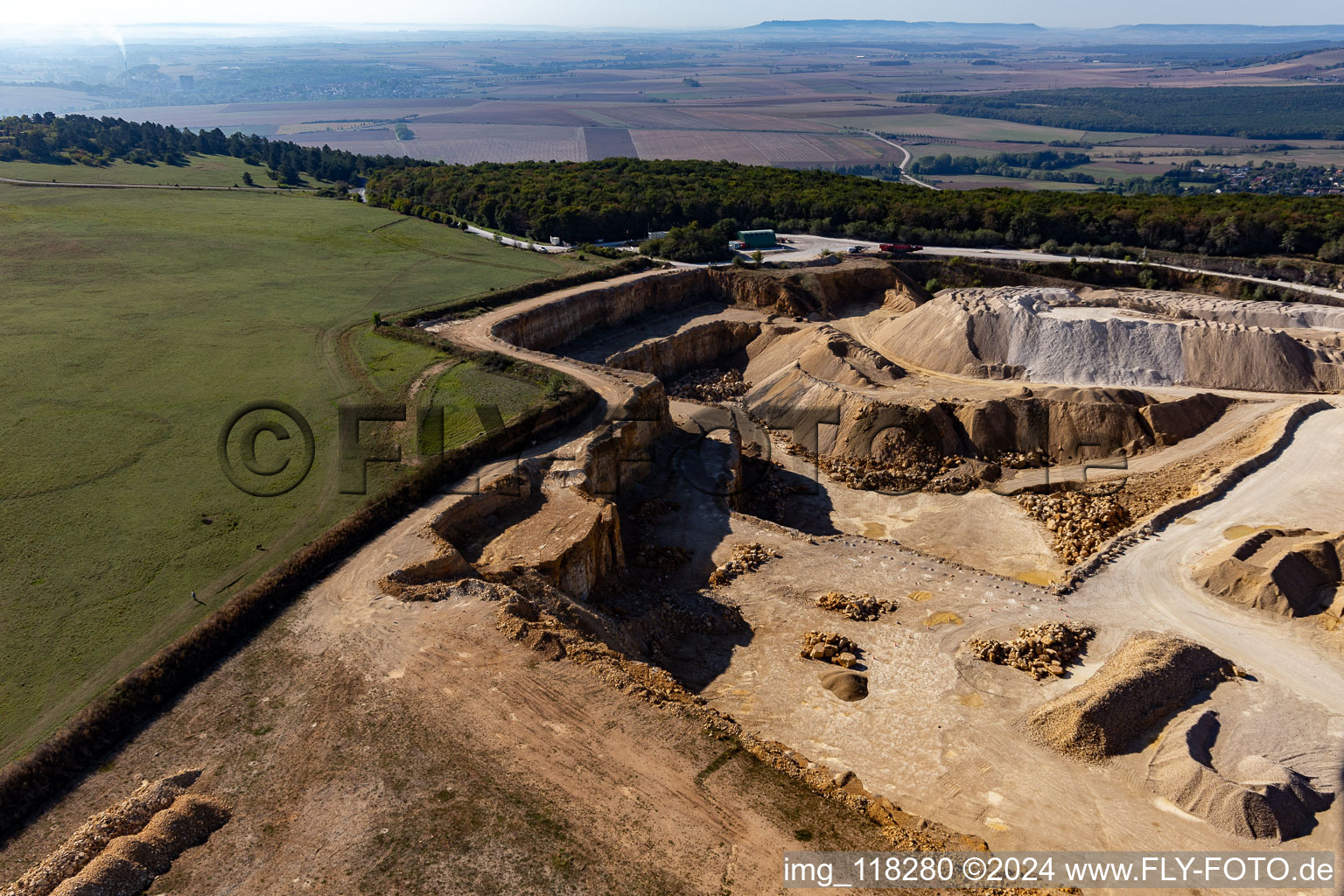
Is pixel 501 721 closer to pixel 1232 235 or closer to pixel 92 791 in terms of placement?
pixel 92 791

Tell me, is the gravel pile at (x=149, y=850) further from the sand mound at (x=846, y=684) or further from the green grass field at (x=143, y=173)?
the green grass field at (x=143, y=173)

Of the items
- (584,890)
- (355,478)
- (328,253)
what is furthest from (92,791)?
(328,253)

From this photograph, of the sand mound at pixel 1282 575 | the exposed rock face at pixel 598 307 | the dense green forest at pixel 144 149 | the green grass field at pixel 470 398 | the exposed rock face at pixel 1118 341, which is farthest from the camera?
the dense green forest at pixel 144 149

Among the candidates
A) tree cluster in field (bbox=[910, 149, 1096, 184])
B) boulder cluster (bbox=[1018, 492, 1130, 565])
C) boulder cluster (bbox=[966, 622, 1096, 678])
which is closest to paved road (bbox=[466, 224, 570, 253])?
boulder cluster (bbox=[1018, 492, 1130, 565])

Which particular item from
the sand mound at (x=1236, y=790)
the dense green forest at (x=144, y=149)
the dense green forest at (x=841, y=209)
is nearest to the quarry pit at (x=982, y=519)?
the sand mound at (x=1236, y=790)

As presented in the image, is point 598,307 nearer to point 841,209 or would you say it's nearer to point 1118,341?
point 841,209

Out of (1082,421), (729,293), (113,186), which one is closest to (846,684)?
(1082,421)

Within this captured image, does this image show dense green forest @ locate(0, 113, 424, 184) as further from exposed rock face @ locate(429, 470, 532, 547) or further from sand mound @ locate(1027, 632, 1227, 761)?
sand mound @ locate(1027, 632, 1227, 761)
